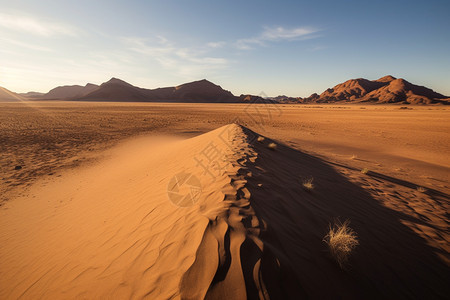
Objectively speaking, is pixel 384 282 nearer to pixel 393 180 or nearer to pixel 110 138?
pixel 393 180

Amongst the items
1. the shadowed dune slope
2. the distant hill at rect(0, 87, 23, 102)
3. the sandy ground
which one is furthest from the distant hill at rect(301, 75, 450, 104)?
the distant hill at rect(0, 87, 23, 102)

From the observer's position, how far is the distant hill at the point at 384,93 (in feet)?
304

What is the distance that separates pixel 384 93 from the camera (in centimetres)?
10538

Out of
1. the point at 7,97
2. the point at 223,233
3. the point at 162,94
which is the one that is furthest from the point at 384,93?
the point at 7,97

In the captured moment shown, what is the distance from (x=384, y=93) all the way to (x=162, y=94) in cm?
13802

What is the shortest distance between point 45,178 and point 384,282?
10.2 m

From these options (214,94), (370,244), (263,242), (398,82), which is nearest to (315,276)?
(263,242)

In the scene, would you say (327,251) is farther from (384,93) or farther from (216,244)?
(384,93)

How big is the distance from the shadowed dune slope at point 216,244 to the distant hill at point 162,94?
111568mm

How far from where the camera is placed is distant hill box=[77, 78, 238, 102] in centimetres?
10375

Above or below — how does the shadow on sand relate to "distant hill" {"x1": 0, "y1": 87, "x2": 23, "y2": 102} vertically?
below
